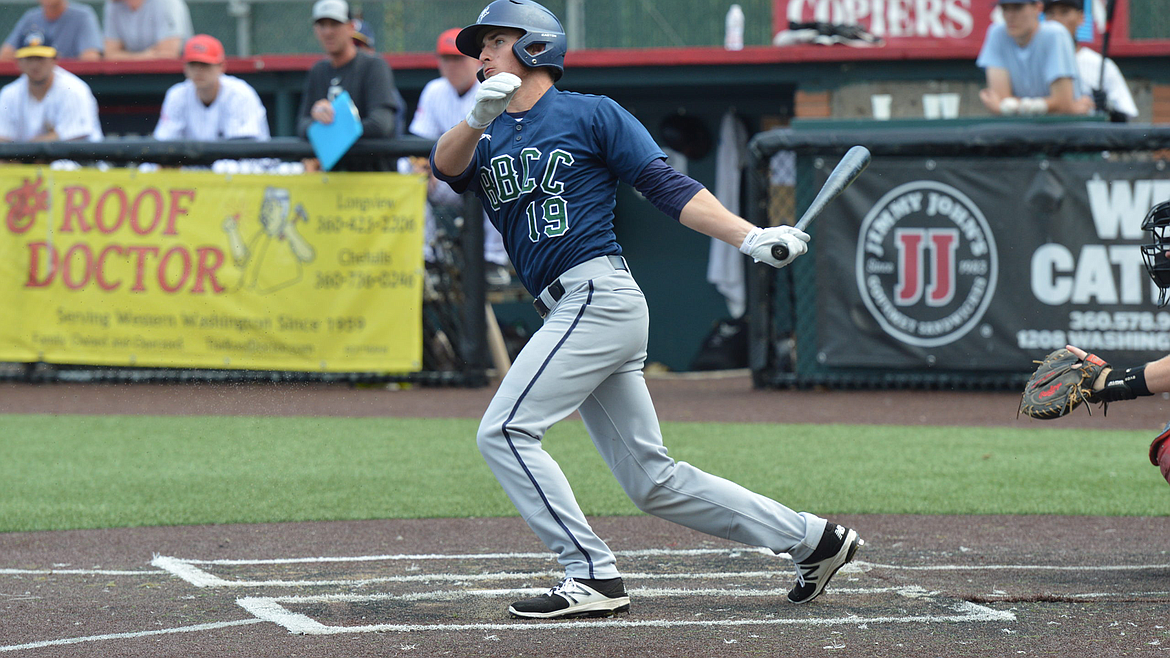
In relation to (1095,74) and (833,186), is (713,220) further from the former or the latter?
(1095,74)

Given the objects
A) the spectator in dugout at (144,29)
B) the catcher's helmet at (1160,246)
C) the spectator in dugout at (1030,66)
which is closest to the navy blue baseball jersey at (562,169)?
the catcher's helmet at (1160,246)

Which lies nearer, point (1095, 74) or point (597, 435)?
point (597, 435)

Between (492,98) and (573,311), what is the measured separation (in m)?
0.66

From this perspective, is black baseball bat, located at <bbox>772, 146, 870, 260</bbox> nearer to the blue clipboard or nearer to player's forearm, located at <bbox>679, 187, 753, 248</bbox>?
player's forearm, located at <bbox>679, 187, 753, 248</bbox>

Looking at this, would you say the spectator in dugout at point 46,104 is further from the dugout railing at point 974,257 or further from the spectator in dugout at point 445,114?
the dugout railing at point 974,257

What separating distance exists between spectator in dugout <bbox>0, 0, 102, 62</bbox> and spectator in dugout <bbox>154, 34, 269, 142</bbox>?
293 centimetres

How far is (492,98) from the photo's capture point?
3.79 meters

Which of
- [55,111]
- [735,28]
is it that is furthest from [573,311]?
[735,28]

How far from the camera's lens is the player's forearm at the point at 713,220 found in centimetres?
374

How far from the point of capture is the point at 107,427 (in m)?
8.36

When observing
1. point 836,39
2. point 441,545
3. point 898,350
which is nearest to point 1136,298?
point 898,350

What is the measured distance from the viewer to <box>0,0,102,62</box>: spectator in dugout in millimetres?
12805

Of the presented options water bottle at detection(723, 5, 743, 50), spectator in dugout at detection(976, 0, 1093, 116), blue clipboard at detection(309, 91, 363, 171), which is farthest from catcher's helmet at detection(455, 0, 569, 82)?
water bottle at detection(723, 5, 743, 50)

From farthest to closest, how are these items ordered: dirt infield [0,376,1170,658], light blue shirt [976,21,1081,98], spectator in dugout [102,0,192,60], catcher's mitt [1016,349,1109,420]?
spectator in dugout [102,0,192,60]
light blue shirt [976,21,1081,98]
catcher's mitt [1016,349,1109,420]
dirt infield [0,376,1170,658]
